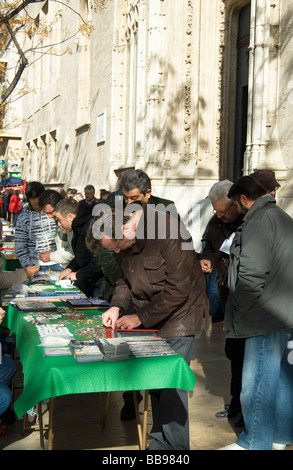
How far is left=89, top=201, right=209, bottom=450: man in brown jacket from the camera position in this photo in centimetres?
353

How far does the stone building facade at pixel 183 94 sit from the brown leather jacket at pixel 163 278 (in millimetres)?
3642

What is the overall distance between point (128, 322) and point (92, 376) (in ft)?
2.02

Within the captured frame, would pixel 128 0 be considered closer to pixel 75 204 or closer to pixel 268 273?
pixel 75 204

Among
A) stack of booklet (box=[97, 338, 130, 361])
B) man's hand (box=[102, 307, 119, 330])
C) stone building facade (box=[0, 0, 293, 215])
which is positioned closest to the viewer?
stack of booklet (box=[97, 338, 130, 361])

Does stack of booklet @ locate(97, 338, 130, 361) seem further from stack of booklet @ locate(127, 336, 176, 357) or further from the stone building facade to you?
the stone building facade

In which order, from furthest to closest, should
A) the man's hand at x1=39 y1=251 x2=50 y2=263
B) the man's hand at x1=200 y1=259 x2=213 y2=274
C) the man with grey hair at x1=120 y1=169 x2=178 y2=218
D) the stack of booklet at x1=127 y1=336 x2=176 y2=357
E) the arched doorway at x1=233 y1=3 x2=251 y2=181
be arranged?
the arched doorway at x1=233 y1=3 x2=251 y2=181, the man's hand at x1=39 y1=251 x2=50 y2=263, the man's hand at x1=200 y1=259 x2=213 y2=274, the man with grey hair at x1=120 y1=169 x2=178 y2=218, the stack of booklet at x1=127 y1=336 x2=176 y2=357

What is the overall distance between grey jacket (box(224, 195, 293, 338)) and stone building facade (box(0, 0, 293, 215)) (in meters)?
3.42

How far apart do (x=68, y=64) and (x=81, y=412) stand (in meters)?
21.2

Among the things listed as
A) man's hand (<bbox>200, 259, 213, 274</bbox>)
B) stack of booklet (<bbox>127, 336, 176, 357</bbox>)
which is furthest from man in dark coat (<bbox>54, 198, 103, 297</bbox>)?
stack of booklet (<bbox>127, 336, 176, 357</bbox>)

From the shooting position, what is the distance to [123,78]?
53.2 ft

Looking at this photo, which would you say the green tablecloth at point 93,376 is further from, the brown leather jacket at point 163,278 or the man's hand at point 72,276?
the man's hand at point 72,276

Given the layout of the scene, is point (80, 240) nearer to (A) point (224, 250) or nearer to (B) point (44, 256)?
(B) point (44, 256)

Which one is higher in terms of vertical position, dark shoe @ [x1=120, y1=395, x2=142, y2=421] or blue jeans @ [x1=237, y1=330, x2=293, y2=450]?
blue jeans @ [x1=237, y1=330, x2=293, y2=450]

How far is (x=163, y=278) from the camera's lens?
143 inches
